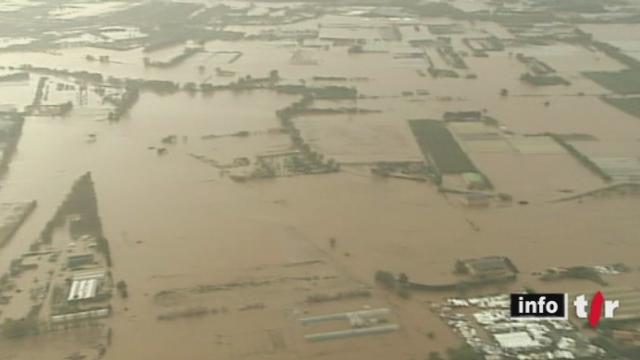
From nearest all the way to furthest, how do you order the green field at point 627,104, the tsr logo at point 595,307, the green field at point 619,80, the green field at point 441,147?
the tsr logo at point 595,307
the green field at point 441,147
the green field at point 627,104
the green field at point 619,80

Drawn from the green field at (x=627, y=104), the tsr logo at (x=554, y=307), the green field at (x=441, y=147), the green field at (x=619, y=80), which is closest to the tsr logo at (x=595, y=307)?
the tsr logo at (x=554, y=307)

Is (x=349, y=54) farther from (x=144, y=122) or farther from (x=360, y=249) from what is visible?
(x=360, y=249)

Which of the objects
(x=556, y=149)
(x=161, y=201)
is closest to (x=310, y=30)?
(x=556, y=149)

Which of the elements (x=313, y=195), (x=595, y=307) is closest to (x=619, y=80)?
(x=313, y=195)

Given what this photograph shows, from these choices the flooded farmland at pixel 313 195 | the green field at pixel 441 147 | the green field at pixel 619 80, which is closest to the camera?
the flooded farmland at pixel 313 195

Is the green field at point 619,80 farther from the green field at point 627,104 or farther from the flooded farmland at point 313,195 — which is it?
the green field at point 627,104

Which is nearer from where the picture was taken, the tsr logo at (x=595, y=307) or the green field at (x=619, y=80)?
the tsr logo at (x=595, y=307)

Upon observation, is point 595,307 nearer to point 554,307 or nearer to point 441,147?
point 554,307

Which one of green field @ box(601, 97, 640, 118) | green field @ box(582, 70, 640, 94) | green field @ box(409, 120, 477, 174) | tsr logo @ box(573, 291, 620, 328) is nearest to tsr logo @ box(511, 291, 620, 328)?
tsr logo @ box(573, 291, 620, 328)
